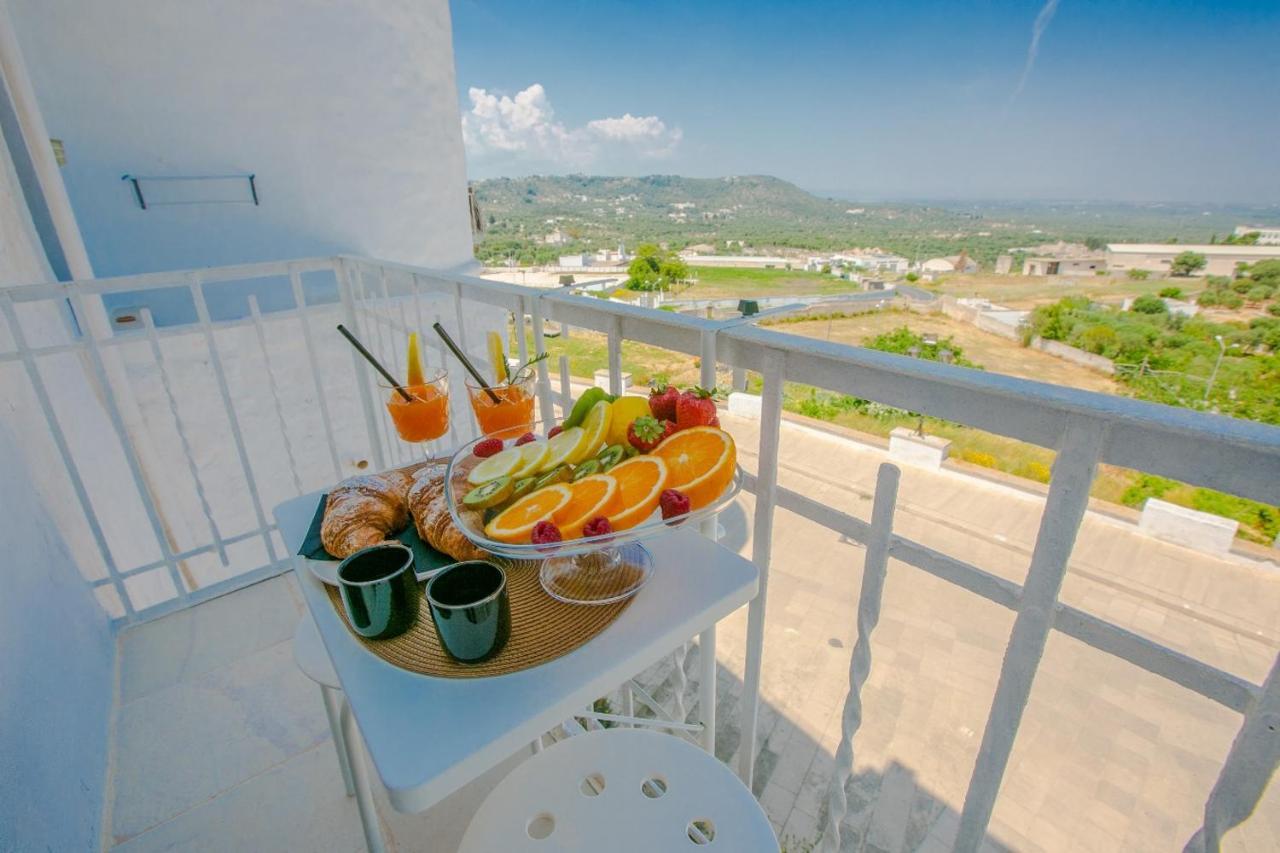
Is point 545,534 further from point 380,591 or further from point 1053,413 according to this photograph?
point 1053,413

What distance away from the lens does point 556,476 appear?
0.78 m

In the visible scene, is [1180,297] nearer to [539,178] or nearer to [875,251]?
[875,251]

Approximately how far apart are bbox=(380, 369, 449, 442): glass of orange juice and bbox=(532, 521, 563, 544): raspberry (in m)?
0.65

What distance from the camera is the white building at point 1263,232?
4419 cm

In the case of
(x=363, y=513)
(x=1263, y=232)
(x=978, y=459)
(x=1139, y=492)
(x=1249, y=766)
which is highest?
(x=363, y=513)

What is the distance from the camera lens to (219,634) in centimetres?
200

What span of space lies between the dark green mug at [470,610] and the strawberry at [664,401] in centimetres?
35

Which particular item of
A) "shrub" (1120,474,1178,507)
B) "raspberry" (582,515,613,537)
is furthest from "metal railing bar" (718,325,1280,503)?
"shrub" (1120,474,1178,507)

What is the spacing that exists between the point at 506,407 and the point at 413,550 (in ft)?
1.25

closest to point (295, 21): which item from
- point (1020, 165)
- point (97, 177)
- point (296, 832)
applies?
point (97, 177)

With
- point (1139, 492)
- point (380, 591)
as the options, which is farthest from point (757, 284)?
point (380, 591)

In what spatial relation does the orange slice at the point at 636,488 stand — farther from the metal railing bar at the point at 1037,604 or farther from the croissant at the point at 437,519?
the metal railing bar at the point at 1037,604

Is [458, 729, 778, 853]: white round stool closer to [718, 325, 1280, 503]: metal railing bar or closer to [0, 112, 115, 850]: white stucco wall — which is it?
[718, 325, 1280, 503]: metal railing bar

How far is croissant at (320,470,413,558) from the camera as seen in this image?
2.77ft
